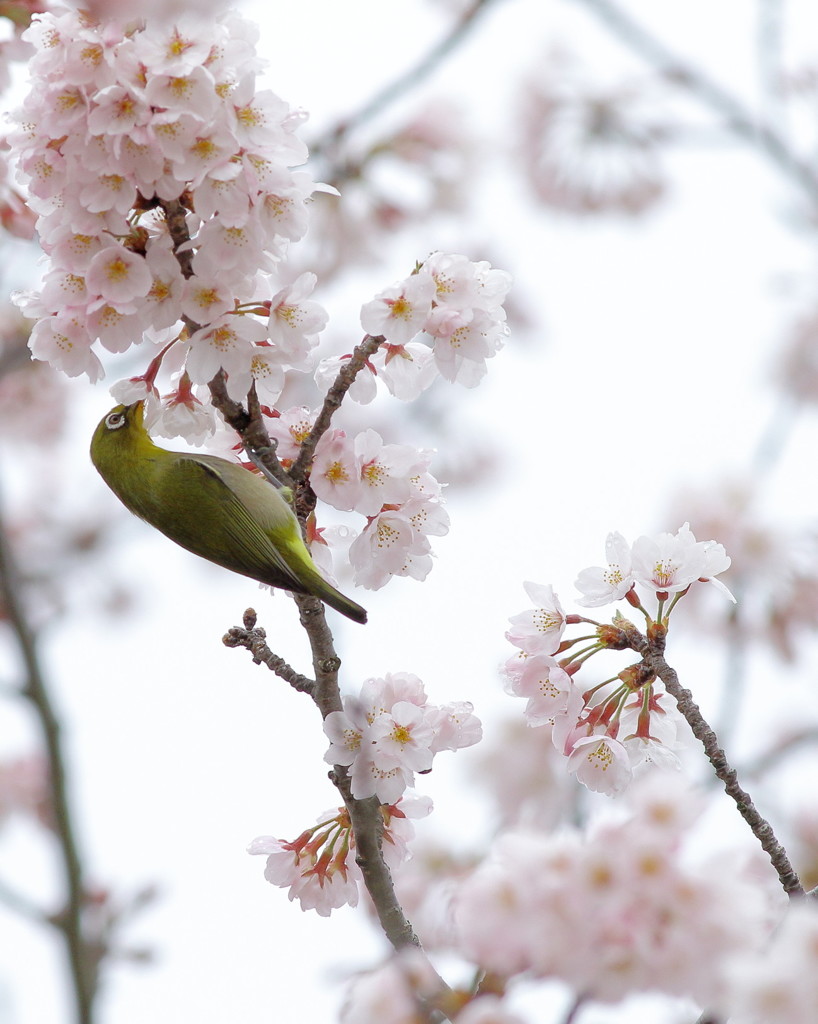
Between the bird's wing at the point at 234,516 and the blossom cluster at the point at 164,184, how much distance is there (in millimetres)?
552

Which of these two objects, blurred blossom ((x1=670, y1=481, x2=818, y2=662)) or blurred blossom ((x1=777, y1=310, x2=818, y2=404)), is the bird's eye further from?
blurred blossom ((x1=777, y1=310, x2=818, y2=404))

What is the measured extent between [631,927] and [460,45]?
3577 millimetres

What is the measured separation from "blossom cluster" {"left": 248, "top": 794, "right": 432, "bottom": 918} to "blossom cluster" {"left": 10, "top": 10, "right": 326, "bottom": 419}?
3.61 feet

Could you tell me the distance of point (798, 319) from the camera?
10.2 metres

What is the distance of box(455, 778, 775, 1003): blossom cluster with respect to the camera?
1.54 metres

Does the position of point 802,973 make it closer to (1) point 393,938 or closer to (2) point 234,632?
(1) point 393,938

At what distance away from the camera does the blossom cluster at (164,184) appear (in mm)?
2330

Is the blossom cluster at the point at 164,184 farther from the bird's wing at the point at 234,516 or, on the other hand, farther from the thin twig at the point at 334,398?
the bird's wing at the point at 234,516

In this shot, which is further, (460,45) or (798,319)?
(798,319)

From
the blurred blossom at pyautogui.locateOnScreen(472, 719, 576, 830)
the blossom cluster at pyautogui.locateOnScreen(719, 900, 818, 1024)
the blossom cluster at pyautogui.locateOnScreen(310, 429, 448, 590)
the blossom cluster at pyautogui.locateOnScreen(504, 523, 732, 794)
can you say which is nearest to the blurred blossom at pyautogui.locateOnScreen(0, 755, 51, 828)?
the blurred blossom at pyautogui.locateOnScreen(472, 719, 576, 830)

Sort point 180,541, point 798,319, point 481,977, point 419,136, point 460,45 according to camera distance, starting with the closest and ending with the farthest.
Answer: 1. point 481,977
2. point 180,541
3. point 460,45
4. point 419,136
5. point 798,319

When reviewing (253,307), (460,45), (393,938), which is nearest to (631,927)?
(393,938)

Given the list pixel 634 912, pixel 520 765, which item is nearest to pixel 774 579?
pixel 520 765

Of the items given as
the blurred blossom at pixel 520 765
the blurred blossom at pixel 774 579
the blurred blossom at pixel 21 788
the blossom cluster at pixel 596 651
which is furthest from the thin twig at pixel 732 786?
the blurred blossom at pixel 21 788
